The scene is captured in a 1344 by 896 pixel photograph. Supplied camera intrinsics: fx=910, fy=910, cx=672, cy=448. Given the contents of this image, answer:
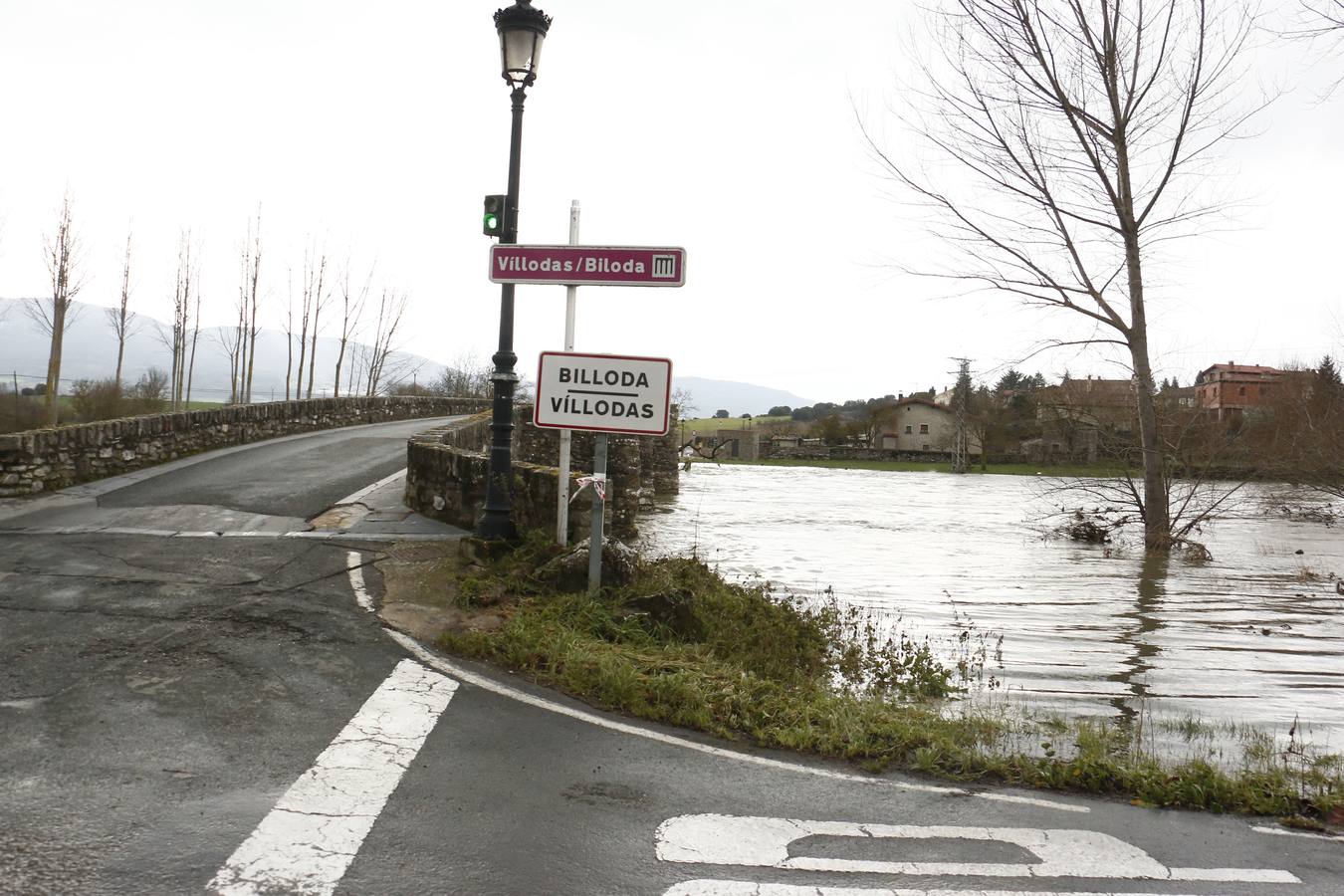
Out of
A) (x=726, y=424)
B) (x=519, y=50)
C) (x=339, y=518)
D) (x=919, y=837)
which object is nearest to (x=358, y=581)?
(x=339, y=518)

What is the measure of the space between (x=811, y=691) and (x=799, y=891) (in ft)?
9.36

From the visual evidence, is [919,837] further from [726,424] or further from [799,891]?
[726,424]

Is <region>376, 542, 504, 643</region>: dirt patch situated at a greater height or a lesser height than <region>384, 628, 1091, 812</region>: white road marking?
greater

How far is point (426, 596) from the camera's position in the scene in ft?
24.7

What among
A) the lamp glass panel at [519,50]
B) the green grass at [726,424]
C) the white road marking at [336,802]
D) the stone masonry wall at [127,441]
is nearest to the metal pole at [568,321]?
the lamp glass panel at [519,50]

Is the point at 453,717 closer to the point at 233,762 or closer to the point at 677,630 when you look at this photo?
the point at 233,762

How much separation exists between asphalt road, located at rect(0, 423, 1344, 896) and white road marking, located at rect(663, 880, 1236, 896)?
0.05ft

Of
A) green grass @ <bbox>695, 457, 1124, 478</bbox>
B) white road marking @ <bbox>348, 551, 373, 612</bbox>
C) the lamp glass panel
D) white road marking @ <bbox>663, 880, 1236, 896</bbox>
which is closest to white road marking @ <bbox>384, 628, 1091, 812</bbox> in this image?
white road marking @ <bbox>663, 880, 1236, 896</bbox>

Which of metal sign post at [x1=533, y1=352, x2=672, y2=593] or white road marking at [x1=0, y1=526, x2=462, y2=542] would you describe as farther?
white road marking at [x1=0, y1=526, x2=462, y2=542]

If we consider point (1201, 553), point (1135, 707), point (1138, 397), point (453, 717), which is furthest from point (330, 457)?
point (1201, 553)

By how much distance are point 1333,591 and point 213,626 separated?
15862mm

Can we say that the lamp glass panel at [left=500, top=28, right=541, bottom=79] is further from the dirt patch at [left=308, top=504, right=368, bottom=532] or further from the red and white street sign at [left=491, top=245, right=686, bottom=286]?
the dirt patch at [left=308, top=504, right=368, bottom=532]

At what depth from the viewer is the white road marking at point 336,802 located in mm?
3236

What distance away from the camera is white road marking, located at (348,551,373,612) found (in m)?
7.28
